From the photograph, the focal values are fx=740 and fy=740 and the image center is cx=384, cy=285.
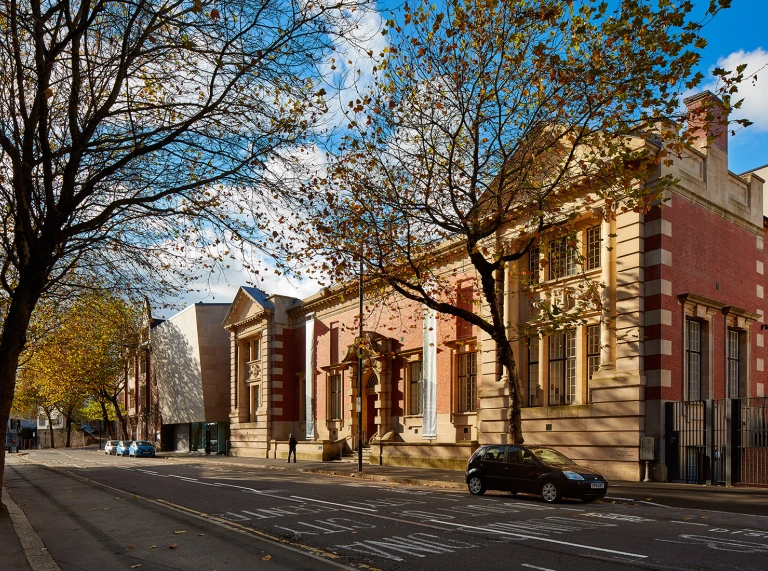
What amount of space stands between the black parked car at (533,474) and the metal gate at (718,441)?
17.1ft

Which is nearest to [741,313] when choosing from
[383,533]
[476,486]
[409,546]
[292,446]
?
[476,486]

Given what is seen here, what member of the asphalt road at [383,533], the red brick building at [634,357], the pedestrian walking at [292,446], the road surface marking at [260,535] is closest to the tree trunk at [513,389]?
the red brick building at [634,357]

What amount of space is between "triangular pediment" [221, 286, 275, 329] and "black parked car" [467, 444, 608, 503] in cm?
2919

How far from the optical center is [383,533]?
12.7m

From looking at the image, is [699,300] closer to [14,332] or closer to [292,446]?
[14,332]

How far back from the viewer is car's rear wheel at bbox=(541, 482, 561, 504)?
17906 mm

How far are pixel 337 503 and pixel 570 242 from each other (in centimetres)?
1233

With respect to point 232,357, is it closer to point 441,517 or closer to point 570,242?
point 570,242

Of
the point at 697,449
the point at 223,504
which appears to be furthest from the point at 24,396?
the point at 697,449

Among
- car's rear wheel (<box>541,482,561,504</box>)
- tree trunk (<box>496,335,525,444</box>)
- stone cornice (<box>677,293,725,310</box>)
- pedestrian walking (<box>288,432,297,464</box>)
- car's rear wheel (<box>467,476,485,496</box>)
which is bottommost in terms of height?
pedestrian walking (<box>288,432,297,464</box>)

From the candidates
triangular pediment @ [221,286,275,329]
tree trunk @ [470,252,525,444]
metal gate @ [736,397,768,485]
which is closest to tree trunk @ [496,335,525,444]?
tree trunk @ [470,252,525,444]

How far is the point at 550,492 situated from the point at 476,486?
2697mm

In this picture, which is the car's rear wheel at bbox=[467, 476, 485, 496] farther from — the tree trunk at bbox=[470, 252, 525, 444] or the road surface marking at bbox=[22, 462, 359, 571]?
the road surface marking at bbox=[22, 462, 359, 571]

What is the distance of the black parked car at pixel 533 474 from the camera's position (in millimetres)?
17750
